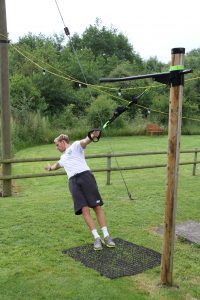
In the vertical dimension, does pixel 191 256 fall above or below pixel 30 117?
below

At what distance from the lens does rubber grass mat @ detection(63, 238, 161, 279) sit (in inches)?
170

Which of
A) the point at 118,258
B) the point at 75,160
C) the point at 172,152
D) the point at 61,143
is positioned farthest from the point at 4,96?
the point at 172,152

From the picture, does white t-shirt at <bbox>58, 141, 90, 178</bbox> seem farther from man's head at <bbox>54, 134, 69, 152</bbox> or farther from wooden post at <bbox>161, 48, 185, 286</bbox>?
wooden post at <bbox>161, 48, 185, 286</bbox>

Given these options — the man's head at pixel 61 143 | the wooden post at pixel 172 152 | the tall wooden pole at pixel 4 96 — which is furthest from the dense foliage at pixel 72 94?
the wooden post at pixel 172 152

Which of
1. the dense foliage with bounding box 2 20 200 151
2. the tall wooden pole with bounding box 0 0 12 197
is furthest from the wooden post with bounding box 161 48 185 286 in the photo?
the dense foliage with bounding box 2 20 200 151

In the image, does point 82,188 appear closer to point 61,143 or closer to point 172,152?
point 61,143

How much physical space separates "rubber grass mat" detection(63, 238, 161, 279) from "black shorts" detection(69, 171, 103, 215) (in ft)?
1.68

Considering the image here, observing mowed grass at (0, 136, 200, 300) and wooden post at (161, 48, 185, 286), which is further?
mowed grass at (0, 136, 200, 300)

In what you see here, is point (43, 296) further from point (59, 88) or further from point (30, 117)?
point (59, 88)

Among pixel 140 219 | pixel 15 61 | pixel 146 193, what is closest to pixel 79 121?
pixel 15 61

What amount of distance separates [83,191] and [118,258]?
90cm

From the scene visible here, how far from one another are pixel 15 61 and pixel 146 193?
1048 inches

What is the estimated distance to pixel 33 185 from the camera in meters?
10.7

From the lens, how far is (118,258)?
4.66 m
